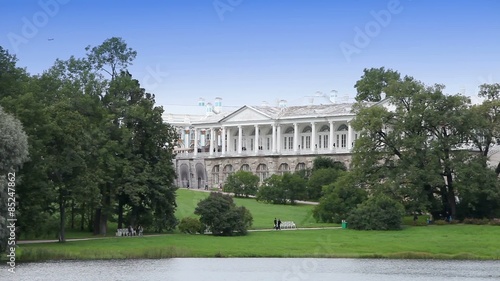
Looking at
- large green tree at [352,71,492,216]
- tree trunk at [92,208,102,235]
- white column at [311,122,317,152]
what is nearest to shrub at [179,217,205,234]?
tree trunk at [92,208,102,235]

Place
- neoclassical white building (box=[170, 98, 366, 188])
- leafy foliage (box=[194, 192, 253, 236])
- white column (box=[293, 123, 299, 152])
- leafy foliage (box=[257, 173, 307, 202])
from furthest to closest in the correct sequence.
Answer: white column (box=[293, 123, 299, 152]) → neoclassical white building (box=[170, 98, 366, 188]) → leafy foliage (box=[257, 173, 307, 202]) → leafy foliage (box=[194, 192, 253, 236])

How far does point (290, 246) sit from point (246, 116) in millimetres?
75225

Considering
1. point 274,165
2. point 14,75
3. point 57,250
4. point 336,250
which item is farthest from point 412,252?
point 274,165

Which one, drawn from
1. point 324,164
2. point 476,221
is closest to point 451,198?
point 476,221

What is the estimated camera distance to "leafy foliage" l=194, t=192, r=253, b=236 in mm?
83375

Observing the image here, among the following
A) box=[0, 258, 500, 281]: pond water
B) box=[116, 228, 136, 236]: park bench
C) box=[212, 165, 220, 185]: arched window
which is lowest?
box=[0, 258, 500, 281]: pond water

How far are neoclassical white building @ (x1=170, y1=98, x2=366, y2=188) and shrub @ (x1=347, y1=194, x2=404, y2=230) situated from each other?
145 ft

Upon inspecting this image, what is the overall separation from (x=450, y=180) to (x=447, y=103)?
6.44m

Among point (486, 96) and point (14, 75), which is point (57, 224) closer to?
point (14, 75)

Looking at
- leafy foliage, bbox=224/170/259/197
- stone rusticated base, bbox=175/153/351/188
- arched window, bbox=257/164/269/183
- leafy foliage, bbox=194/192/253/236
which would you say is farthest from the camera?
arched window, bbox=257/164/269/183

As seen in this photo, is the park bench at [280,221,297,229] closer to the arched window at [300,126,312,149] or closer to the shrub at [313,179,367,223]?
the shrub at [313,179,367,223]

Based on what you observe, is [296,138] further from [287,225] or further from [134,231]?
[134,231]

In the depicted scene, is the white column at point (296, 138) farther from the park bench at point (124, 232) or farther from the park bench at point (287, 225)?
the park bench at point (124, 232)

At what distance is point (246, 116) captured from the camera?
149500 millimetres
